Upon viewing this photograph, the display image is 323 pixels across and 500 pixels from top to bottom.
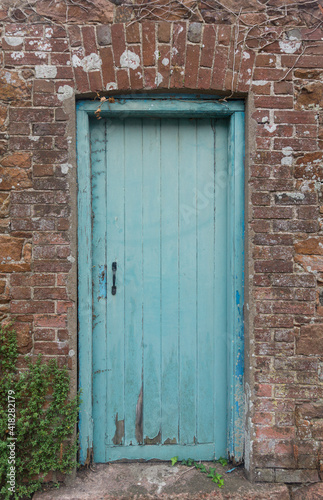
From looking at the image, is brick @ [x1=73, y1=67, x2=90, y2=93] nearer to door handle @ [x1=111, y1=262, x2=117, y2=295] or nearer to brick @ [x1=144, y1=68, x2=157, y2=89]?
brick @ [x1=144, y1=68, x2=157, y2=89]

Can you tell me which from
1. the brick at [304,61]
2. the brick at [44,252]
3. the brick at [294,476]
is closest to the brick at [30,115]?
the brick at [44,252]

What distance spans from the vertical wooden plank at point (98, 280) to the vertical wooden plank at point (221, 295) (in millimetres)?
800

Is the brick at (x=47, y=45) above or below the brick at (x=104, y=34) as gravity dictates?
below

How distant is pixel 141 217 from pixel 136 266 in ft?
1.15

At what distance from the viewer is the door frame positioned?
2.39 meters

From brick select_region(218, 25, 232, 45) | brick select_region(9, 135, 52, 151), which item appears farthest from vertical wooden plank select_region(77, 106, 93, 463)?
brick select_region(218, 25, 232, 45)

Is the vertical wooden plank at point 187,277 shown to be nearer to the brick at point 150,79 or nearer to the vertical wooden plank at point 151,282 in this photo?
the vertical wooden plank at point 151,282

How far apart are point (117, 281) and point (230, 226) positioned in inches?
34.9

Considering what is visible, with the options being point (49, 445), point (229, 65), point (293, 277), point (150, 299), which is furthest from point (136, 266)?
point (229, 65)

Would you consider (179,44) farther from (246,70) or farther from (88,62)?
(88,62)

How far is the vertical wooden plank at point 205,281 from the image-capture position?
2.53m

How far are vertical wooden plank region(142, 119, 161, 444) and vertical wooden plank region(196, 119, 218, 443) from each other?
294mm

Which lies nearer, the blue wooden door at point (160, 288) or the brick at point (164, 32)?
the brick at point (164, 32)

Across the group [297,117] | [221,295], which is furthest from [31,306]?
[297,117]
